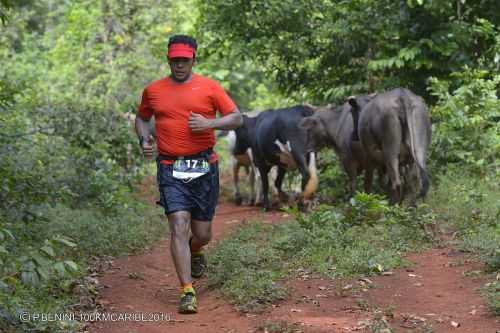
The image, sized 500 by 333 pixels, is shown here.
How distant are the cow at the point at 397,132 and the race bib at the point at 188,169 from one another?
12.6 ft

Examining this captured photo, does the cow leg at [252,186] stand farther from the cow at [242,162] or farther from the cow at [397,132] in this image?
the cow at [397,132]

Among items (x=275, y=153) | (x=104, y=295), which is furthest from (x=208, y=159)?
(x=275, y=153)

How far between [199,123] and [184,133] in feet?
0.64

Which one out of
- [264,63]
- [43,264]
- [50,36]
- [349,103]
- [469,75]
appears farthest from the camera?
[50,36]

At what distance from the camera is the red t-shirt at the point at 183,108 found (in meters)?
7.21

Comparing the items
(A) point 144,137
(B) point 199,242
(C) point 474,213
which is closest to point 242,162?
(C) point 474,213

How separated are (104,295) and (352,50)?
352 inches

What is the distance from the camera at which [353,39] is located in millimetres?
14570

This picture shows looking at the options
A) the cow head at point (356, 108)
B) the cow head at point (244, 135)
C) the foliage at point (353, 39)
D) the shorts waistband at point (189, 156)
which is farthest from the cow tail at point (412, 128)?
the cow head at point (244, 135)

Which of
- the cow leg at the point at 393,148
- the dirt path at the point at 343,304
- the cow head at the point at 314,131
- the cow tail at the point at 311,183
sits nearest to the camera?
the dirt path at the point at 343,304

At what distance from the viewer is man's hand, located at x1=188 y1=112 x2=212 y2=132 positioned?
711cm

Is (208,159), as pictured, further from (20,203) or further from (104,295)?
(20,203)

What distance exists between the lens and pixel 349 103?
40.1 ft

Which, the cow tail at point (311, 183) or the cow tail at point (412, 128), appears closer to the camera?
the cow tail at point (412, 128)
